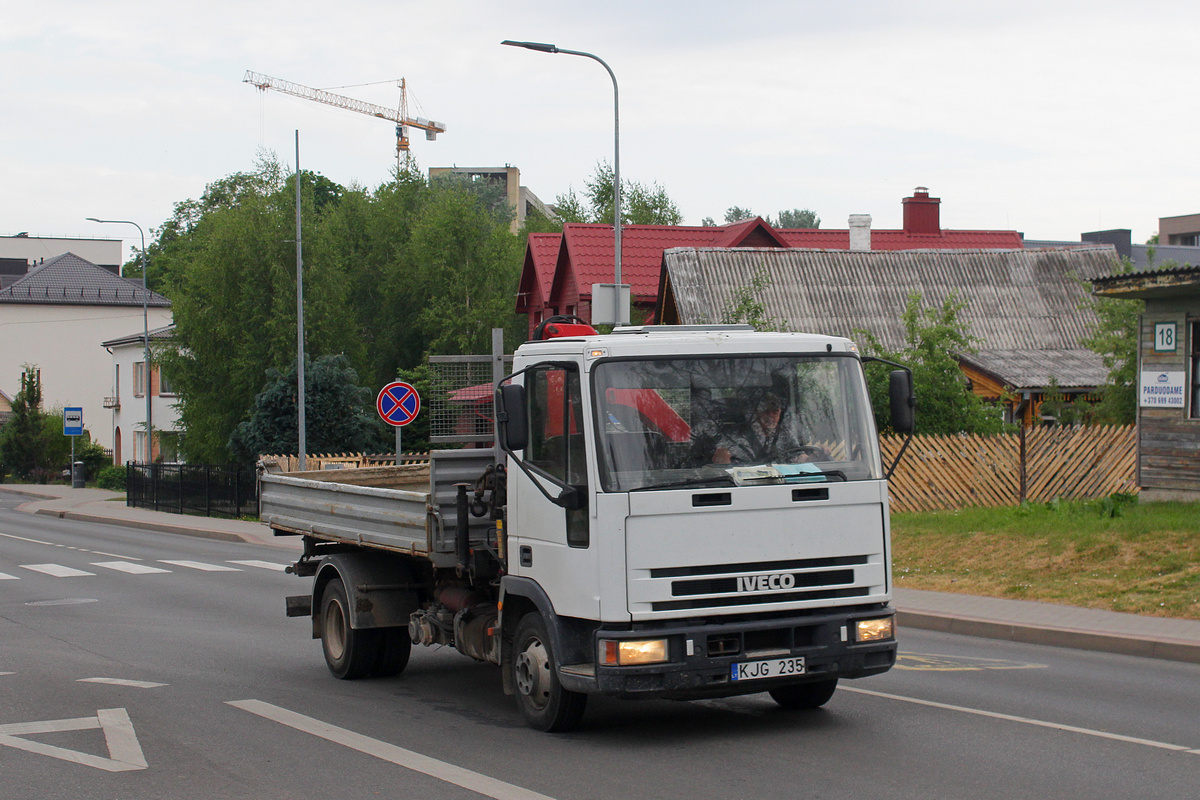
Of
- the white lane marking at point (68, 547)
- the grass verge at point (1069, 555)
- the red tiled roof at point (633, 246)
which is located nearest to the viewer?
the grass verge at point (1069, 555)

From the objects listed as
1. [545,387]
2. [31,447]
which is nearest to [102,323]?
[31,447]

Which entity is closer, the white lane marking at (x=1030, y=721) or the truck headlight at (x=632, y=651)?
the truck headlight at (x=632, y=651)

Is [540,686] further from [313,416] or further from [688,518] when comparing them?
[313,416]

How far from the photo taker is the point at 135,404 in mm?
63812

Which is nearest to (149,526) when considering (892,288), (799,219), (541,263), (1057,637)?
(541,263)

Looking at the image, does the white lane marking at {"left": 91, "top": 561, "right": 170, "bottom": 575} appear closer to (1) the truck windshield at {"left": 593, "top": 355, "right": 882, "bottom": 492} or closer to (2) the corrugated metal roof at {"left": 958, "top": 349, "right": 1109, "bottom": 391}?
(1) the truck windshield at {"left": 593, "top": 355, "right": 882, "bottom": 492}

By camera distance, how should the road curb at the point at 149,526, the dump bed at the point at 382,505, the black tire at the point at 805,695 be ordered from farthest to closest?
the road curb at the point at 149,526, the dump bed at the point at 382,505, the black tire at the point at 805,695

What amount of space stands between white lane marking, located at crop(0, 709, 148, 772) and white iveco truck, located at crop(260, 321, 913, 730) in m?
2.28

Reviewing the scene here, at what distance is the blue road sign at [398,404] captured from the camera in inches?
940

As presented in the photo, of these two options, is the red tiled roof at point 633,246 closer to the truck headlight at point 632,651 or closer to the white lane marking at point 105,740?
the white lane marking at point 105,740

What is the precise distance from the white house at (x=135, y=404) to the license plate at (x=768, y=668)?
52.0 meters

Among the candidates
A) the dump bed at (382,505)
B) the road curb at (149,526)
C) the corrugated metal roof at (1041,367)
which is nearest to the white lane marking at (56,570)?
the road curb at (149,526)

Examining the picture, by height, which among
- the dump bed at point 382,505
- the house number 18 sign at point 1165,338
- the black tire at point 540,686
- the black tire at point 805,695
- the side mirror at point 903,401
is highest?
the house number 18 sign at point 1165,338

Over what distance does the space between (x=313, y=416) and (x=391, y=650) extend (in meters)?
26.1
